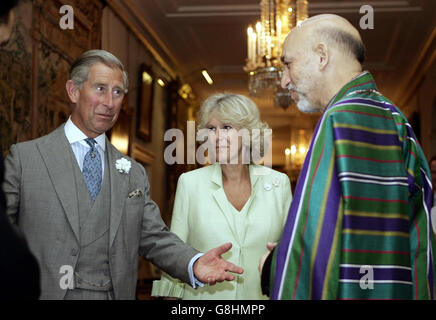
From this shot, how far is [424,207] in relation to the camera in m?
2.02

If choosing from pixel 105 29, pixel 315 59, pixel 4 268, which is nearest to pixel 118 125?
pixel 105 29

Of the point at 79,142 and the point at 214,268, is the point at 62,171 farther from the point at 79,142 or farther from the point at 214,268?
the point at 214,268

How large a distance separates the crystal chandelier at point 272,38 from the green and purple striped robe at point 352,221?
16.0ft

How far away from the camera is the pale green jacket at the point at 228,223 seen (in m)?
3.06

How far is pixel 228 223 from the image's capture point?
3.13 m

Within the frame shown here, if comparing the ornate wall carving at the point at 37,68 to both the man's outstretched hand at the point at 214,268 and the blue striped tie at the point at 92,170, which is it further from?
the man's outstretched hand at the point at 214,268

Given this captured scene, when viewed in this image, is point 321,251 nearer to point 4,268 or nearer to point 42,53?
point 4,268

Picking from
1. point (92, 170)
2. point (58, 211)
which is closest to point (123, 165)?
point (92, 170)

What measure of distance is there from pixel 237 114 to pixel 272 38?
366cm

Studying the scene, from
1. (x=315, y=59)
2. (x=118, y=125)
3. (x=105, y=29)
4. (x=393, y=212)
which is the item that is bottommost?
(x=393, y=212)

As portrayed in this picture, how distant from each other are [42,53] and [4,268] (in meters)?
4.67

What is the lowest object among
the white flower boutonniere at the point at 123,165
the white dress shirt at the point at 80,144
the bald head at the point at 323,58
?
the white flower boutonniere at the point at 123,165

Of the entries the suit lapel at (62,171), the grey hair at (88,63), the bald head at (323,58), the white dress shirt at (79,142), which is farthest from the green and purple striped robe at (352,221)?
the grey hair at (88,63)
